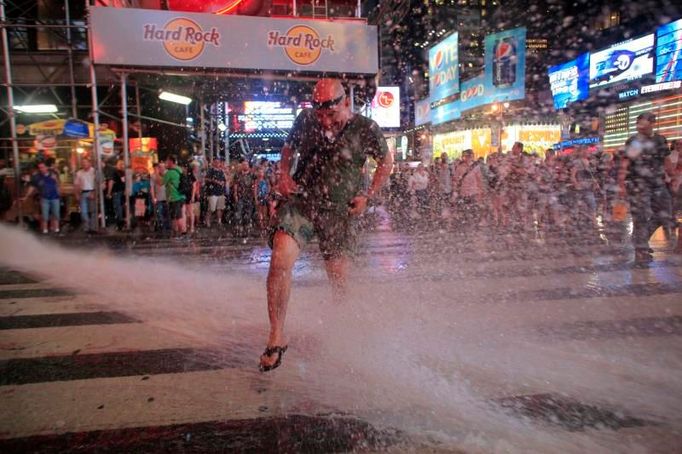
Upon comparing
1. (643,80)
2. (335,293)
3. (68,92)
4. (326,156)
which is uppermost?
(643,80)

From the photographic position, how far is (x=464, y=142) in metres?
35.4

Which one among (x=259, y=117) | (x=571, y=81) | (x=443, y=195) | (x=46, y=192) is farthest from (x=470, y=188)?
(x=571, y=81)

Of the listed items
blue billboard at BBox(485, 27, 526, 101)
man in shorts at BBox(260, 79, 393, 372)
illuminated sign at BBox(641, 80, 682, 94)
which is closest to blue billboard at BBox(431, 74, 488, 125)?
blue billboard at BBox(485, 27, 526, 101)

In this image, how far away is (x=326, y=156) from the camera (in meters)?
3.37

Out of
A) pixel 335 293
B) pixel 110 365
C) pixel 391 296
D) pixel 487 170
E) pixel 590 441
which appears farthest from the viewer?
pixel 487 170

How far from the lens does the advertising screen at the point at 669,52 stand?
76.1 feet

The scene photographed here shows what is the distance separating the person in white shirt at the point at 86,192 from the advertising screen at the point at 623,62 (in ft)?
86.6

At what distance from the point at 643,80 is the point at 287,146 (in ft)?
93.7

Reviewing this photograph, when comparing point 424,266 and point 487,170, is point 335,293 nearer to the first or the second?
point 424,266

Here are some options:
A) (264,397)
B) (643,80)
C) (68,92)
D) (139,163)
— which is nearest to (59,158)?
(139,163)

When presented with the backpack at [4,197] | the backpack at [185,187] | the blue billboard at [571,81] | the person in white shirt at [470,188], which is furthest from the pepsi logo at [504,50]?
the backpack at [4,197]

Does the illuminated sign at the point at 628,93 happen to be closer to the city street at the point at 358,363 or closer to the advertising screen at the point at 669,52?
the advertising screen at the point at 669,52

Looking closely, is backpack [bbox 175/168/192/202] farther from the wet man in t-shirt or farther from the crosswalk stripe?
the wet man in t-shirt

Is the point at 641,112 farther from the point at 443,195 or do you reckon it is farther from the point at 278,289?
the point at 278,289
